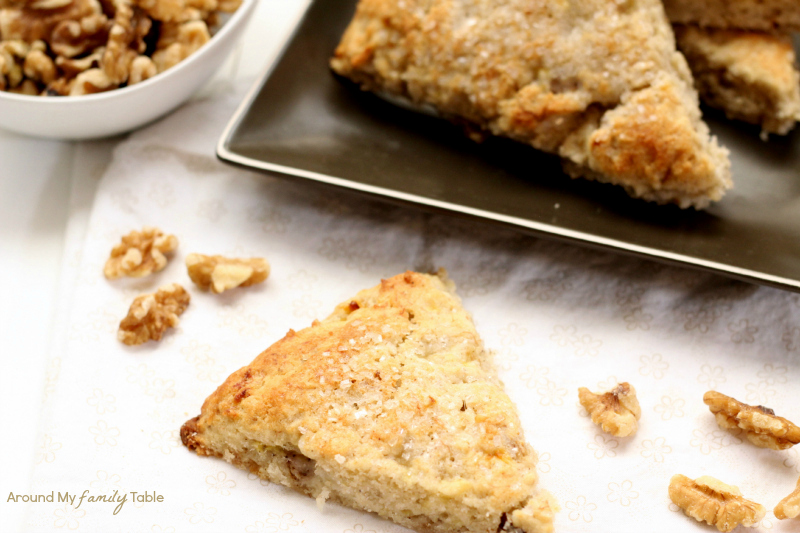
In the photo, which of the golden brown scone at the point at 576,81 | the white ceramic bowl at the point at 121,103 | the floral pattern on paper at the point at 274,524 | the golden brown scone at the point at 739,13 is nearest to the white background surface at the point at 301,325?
the floral pattern on paper at the point at 274,524

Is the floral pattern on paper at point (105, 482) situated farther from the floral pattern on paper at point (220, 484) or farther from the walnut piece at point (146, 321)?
the walnut piece at point (146, 321)

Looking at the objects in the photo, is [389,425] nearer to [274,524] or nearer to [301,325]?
[274,524]

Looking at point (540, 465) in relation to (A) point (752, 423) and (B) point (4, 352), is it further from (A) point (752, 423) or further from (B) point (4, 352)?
(B) point (4, 352)

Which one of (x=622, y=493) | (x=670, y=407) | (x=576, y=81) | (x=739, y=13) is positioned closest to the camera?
(x=622, y=493)

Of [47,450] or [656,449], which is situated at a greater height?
[656,449]

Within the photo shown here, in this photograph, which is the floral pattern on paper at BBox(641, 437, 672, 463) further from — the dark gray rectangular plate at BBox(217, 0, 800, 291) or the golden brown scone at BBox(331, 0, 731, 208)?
the golden brown scone at BBox(331, 0, 731, 208)

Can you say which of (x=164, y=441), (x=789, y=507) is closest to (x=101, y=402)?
(x=164, y=441)

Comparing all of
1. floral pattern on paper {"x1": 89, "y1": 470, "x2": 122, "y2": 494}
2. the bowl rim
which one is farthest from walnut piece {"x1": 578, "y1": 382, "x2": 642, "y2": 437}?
the bowl rim
